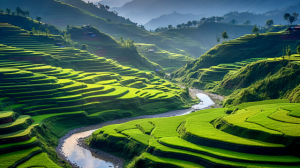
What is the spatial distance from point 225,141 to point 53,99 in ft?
110

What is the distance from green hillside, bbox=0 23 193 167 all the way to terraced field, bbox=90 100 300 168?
33.1ft

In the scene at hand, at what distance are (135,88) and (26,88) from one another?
27.0 meters

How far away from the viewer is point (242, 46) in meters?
92.5

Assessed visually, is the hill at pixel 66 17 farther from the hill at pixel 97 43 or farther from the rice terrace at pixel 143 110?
the rice terrace at pixel 143 110

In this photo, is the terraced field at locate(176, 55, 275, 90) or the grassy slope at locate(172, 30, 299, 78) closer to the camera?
the terraced field at locate(176, 55, 275, 90)

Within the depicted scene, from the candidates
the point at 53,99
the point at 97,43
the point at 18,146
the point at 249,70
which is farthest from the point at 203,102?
the point at 97,43

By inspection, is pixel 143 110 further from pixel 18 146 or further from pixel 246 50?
pixel 246 50

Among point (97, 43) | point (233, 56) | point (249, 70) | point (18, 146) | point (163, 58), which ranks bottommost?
point (18, 146)

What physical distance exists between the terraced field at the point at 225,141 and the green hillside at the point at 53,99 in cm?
1008

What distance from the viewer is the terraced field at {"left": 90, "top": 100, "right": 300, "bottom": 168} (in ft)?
71.4

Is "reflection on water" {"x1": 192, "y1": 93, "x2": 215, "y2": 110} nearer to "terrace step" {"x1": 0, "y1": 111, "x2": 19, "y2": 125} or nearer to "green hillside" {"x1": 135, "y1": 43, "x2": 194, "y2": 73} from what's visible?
"terrace step" {"x1": 0, "y1": 111, "x2": 19, "y2": 125}

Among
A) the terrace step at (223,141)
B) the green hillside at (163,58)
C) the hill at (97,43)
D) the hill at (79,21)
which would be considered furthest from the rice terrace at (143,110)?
the hill at (79,21)

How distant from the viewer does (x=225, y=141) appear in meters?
24.5

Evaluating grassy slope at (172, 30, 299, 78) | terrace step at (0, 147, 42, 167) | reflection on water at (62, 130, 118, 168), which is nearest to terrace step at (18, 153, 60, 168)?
terrace step at (0, 147, 42, 167)
